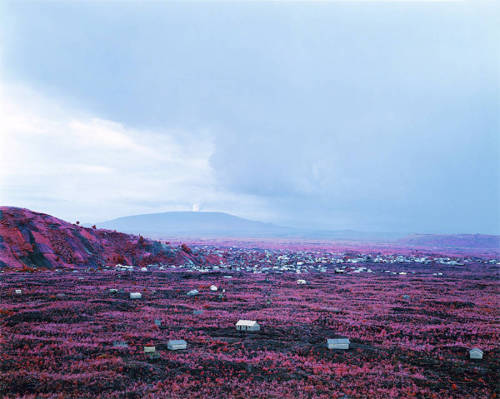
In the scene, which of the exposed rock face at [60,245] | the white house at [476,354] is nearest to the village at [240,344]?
the white house at [476,354]

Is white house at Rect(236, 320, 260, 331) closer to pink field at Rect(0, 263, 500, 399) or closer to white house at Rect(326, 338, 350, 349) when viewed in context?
pink field at Rect(0, 263, 500, 399)

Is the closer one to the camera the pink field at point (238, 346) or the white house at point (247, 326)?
the pink field at point (238, 346)

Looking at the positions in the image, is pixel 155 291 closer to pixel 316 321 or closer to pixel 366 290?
pixel 316 321

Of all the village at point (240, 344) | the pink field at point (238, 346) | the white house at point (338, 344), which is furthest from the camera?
the white house at point (338, 344)

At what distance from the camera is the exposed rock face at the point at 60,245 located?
3097 centimetres

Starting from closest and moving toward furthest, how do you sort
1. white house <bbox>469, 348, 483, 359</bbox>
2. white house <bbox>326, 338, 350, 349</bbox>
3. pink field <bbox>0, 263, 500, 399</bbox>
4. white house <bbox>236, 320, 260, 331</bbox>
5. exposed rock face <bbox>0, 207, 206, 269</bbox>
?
pink field <bbox>0, 263, 500, 399</bbox>
white house <bbox>469, 348, 483, 359</bbox>
white house <bbox>326, 338, 350, 349</bbox>
white house <bbox>236, 320, 260, 331</bbox>
exposed rock face <bbox>0, 207, 206, 269</bbox>

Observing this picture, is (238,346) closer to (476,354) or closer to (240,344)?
(240,344)

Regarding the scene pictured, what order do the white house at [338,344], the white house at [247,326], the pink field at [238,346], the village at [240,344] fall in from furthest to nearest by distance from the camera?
the white house at [247,326], the white house at [338,344], the village at [240,344], the pink field at [238,346]

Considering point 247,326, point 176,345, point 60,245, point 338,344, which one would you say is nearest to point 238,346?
point 247,326

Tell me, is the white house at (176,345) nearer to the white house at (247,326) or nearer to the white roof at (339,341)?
the white house at (247,326)

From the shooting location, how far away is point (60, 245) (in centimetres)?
3419

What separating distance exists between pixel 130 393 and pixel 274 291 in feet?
54.3

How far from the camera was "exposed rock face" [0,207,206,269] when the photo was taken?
102ft

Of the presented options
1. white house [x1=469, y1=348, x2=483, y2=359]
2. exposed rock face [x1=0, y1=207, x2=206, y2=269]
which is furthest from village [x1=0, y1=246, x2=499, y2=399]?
exposed rock face [x1=0, y1=207, x2=206, y2=269]
